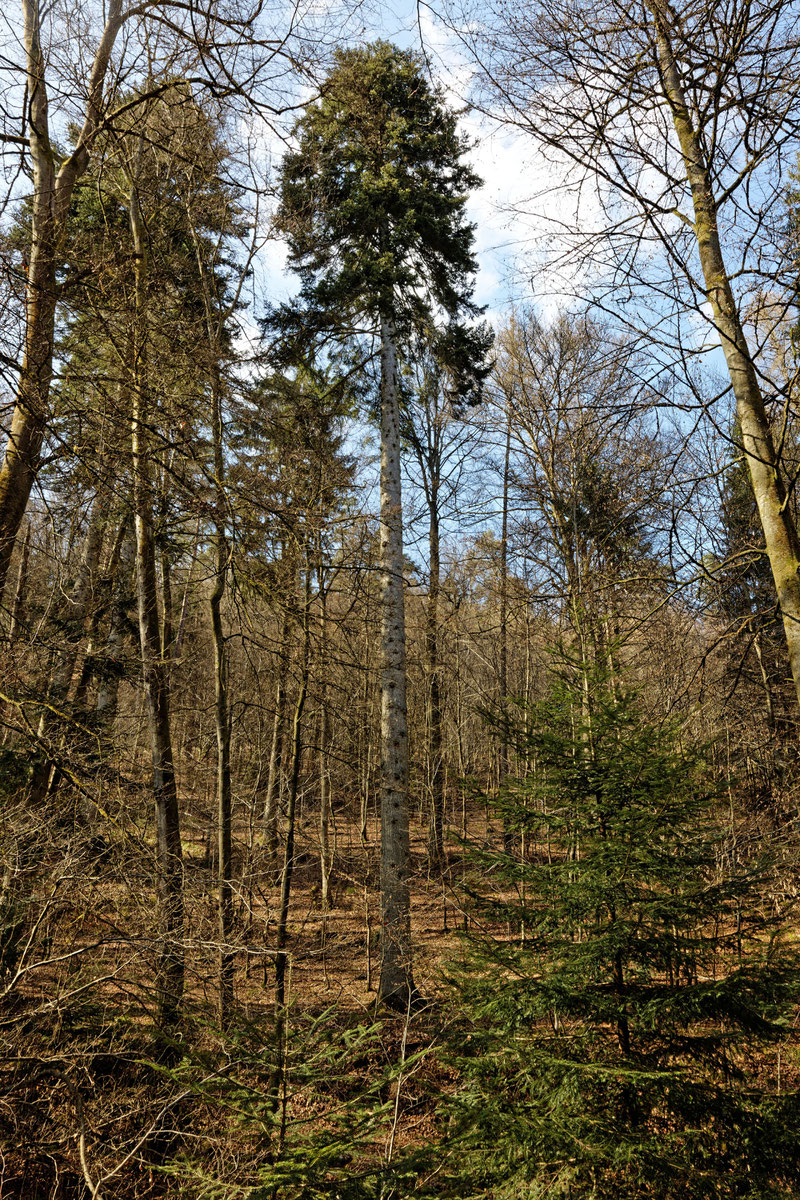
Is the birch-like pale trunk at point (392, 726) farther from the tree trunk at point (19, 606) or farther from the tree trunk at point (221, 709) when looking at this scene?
the tree trunk at point (19, 606)

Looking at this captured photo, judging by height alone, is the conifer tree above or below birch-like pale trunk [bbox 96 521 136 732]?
above

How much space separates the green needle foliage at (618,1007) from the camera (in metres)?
3.34

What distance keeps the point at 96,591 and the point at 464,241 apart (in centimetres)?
851

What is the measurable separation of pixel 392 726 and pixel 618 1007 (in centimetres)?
540

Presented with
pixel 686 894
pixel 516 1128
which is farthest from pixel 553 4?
pixel 516 1128

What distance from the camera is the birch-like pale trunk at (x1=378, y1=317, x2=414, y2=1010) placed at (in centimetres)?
815

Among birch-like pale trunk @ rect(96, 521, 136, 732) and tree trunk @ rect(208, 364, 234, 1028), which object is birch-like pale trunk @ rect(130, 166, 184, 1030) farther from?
birch-like pale trunk @ rect(96, 521, 136, 732)

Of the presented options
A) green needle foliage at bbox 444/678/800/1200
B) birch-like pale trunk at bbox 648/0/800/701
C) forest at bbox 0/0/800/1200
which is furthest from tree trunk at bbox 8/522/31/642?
birch-like pale trunk at bbox 648/0/800/701

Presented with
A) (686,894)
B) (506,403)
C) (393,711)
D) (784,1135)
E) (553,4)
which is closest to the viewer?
(784,1135)

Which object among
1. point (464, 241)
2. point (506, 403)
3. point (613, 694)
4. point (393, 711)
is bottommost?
point (613, 694)

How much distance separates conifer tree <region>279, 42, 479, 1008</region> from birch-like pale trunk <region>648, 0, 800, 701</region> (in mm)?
5775

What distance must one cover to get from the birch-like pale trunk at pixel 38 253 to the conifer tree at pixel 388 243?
499 centimetres

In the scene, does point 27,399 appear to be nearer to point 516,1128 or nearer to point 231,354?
point 231,354

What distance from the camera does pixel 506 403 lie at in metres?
12.2
